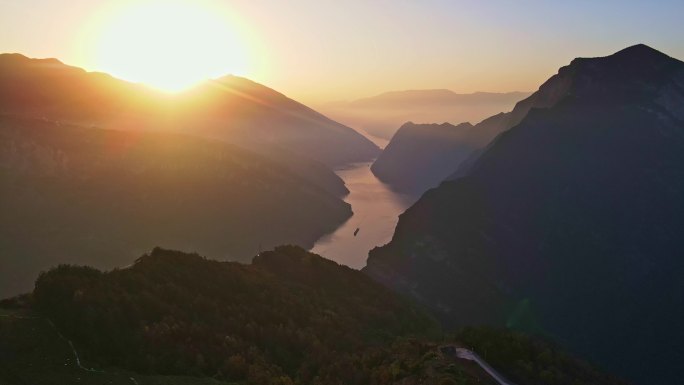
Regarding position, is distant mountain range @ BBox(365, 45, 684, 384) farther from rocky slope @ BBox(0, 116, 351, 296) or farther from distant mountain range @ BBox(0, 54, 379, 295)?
rocky slope @ BBox(0, 116, 351, 296)

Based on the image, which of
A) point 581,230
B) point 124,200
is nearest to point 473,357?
point 581,230

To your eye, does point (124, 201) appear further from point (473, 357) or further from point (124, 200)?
point (473, 357)

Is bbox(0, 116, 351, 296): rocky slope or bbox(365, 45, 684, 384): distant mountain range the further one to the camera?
bbox(0, 116, 351, 296): rocky slope

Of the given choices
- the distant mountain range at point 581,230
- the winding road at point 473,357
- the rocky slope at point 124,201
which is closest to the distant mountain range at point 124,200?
the rocky slope at point 124,201

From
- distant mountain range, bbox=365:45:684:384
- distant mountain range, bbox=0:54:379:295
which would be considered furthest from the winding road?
distant mountain range, bbox=0:54:379:295

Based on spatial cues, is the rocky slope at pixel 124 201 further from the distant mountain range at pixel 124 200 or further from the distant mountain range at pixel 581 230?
the distant mountain range at pixel 581 230

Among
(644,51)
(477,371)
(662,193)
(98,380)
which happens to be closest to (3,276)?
(98,380)

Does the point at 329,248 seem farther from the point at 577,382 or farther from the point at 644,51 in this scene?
the point at 577,382

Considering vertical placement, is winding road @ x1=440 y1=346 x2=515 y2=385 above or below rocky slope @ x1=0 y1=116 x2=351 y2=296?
above
